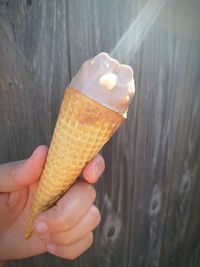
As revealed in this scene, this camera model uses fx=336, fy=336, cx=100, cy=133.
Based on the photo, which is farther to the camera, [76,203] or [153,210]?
[153,210]

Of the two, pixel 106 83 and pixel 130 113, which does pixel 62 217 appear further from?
pixel 130 113

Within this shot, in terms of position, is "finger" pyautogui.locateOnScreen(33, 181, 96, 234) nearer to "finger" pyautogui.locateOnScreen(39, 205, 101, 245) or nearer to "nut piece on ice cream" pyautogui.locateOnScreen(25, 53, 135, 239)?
"finger" pyautogui.locateOnScreen(39, 205, 101, 245)

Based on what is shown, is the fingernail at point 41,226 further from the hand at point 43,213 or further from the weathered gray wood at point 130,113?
the weathered gray wood at point 130,113

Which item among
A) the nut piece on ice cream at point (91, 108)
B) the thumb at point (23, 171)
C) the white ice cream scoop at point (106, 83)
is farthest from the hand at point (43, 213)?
the white ice cream scoop at point (106, 83)

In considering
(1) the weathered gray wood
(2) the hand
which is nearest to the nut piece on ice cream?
(2) the hand

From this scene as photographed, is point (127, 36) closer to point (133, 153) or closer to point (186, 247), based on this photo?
point (133, 153)

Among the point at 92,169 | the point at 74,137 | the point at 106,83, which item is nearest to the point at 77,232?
the point at 92,169

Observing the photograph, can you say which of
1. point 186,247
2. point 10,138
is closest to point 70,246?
point 10,138
